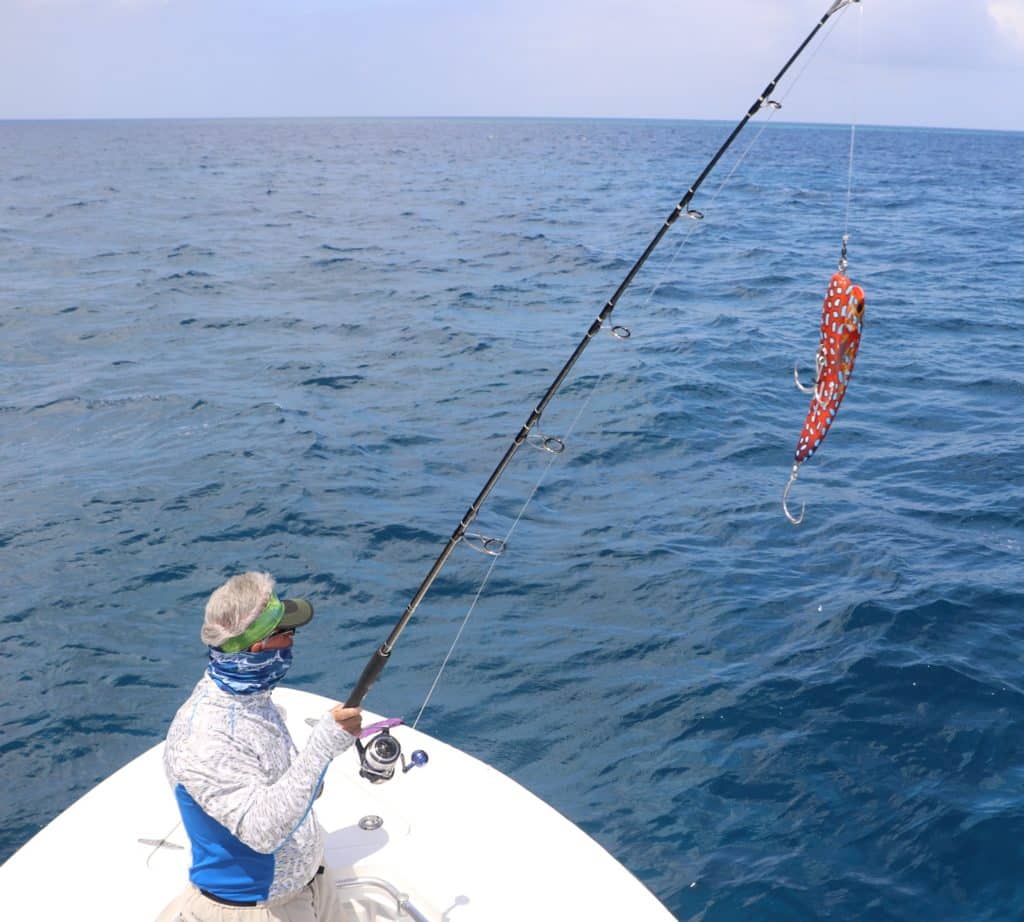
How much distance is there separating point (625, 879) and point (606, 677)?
2.99m

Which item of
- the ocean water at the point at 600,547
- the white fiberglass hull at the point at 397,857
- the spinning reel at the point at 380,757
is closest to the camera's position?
the spinning reel at the point at 380,757

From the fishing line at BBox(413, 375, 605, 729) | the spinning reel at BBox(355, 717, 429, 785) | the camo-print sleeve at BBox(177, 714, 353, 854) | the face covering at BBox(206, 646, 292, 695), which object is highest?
the face covering at BBox(206, 646, 292, 695)

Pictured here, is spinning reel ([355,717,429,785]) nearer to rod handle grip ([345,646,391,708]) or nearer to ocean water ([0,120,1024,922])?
rod handle grip ([345,646,391,708])

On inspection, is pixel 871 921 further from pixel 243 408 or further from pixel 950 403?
pixel 243 408

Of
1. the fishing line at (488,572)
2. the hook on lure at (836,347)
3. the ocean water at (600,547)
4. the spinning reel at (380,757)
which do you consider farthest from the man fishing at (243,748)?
the hook on lure at (836,347)

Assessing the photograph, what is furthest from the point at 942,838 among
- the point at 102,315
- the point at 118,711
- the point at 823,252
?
the point at 823,252

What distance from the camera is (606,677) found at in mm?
7102

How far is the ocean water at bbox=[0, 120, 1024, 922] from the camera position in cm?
592

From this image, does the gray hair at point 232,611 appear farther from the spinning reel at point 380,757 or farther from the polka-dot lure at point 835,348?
the polka-dot lure at point 835,348

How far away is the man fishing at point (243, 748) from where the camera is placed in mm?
2822

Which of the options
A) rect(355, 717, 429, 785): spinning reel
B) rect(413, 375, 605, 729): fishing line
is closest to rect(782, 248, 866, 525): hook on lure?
rect(413, 375, 605, 729): fishing line

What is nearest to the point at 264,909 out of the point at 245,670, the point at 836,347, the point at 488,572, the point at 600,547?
the point at 245,670

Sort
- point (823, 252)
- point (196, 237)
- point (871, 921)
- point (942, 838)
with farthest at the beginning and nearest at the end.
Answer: point (196, 237)
point (823, 252)
point (942, 838)
point (871, 921)

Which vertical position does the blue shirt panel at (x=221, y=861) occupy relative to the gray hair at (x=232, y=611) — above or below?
below
